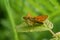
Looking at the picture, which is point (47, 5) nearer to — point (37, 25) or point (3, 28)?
point (37, 25)

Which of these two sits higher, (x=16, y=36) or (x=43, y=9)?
(x=43, y=9)

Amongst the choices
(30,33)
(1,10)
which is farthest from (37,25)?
(1,10)

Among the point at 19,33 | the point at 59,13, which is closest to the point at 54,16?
the point at 59,13

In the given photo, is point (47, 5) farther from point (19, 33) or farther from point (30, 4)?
point (19, 33)

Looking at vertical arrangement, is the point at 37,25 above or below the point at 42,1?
below

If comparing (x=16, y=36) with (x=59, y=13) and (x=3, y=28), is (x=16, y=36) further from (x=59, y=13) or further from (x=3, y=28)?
(x=59, y=13)
